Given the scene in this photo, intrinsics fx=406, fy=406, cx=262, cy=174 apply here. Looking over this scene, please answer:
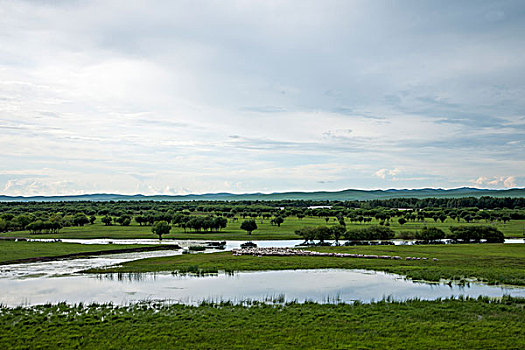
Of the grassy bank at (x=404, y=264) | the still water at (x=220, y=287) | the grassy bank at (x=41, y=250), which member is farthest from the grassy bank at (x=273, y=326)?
the grassy bank at (x=41, y=250)

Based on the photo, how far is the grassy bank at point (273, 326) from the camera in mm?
19203

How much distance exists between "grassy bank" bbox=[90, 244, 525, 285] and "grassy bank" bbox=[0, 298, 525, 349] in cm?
1076

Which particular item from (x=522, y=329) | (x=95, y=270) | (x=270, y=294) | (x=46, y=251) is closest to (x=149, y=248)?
(x=46, y=251)

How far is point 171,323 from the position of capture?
2245cm

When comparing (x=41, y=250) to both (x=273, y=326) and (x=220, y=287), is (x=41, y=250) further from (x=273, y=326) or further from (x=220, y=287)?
(x=273, y=326)

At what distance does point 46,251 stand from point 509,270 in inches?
2188

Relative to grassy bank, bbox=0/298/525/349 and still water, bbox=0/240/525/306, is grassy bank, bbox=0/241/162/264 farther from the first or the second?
grassy bank, bbox=0/298/525/349

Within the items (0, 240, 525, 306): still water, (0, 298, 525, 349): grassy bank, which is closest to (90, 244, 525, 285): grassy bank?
(0, 240, 525, 306): still water

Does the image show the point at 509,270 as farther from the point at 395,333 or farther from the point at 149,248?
the point at 149,248

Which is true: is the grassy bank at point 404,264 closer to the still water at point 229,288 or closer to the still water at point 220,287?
the still water at point 220,287

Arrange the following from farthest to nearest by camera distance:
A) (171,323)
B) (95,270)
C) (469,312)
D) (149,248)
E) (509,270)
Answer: (149,248) < (95,270) < (509,270) < (469,312) < (171,323)

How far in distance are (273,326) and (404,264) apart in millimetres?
27855

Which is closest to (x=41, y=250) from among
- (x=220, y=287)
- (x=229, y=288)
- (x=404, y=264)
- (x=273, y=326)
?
(x=220, y=287)

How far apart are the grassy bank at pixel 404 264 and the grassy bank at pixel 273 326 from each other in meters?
10.8
